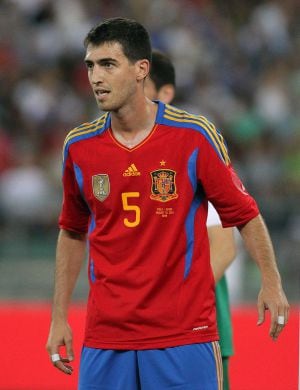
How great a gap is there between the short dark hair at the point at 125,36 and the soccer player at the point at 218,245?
2.53 feet

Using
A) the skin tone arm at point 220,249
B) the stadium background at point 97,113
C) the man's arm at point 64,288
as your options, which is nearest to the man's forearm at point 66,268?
the man's arm at point 64,288

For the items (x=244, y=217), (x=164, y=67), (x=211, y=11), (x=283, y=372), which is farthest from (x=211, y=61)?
(x=244, y=217)

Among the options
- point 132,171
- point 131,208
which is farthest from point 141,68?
point 131,208

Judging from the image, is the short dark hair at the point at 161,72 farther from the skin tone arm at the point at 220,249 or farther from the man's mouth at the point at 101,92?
the man's mouth at the point at 101,92

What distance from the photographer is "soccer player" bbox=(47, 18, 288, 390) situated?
363 cm

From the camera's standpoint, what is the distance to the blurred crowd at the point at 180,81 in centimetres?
1010

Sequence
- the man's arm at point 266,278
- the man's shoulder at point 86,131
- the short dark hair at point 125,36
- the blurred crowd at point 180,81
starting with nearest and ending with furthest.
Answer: the man's arm at point 266,278
the short dark hair at point 125,36
the man's shoulder at point 86,131
the blurred crowd at point 180,81

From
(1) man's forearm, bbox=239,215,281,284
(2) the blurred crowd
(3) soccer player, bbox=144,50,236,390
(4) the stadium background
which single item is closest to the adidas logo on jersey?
(1) man's forearm, bbox=239,215,281,284

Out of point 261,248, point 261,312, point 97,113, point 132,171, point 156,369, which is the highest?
point 97,113

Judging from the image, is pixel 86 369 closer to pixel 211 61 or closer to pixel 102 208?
pixel 102 208

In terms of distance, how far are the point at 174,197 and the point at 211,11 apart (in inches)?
358

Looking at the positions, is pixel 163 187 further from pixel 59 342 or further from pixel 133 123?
pixel 59 342

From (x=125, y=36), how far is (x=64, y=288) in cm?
97

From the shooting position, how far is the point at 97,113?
10.7m
